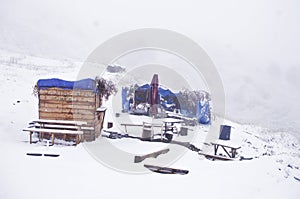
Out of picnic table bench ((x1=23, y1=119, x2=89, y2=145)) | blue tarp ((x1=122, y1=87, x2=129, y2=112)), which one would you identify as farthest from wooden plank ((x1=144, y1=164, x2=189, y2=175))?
blue tarp ((x1=122, y1=87, x2=129, y2=112))

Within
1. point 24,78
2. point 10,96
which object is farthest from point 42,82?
point 24,78

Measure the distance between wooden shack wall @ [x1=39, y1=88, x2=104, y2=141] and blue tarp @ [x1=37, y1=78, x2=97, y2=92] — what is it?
0.15m

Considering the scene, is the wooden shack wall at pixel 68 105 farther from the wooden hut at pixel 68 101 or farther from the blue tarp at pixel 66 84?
the blue tarp at pixel 66 84

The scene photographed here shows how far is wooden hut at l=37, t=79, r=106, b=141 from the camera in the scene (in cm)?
885

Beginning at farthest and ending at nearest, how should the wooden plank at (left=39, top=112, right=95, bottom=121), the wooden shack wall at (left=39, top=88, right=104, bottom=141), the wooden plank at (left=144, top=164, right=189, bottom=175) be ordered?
the wooden plank at (left=39, top=112, right=95, bottom=121), the wooden shack wall at (left=39, top=88, right=104, bottom=141), the wooden plank at (left=144, top=164, right=189, bottom=175)

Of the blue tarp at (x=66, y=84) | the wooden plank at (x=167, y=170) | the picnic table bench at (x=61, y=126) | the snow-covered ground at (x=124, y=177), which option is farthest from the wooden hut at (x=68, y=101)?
the wooden plank at (x=167, y=170)

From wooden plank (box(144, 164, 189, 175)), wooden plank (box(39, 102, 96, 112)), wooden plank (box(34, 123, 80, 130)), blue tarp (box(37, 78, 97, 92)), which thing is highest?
blue tarp (box(37, 78, 97, 92))

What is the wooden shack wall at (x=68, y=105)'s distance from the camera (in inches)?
352

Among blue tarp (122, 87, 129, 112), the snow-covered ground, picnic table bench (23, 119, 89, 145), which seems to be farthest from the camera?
blue tarp (122, 87, 129, 112)

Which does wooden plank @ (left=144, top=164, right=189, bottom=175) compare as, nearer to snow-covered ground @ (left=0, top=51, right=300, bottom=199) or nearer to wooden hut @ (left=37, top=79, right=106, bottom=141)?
snow-covered ground @ (left=0, top=51, right=300, bottom=199)

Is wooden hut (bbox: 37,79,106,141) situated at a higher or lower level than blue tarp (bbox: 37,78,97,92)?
lower

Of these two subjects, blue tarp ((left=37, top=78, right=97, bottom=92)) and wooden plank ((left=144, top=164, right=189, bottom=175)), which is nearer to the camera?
wooden plank ((left=144, top=164, right=189, bottom=175))

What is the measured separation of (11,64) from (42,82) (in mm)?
21313

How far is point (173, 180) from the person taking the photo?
18.5 feet
